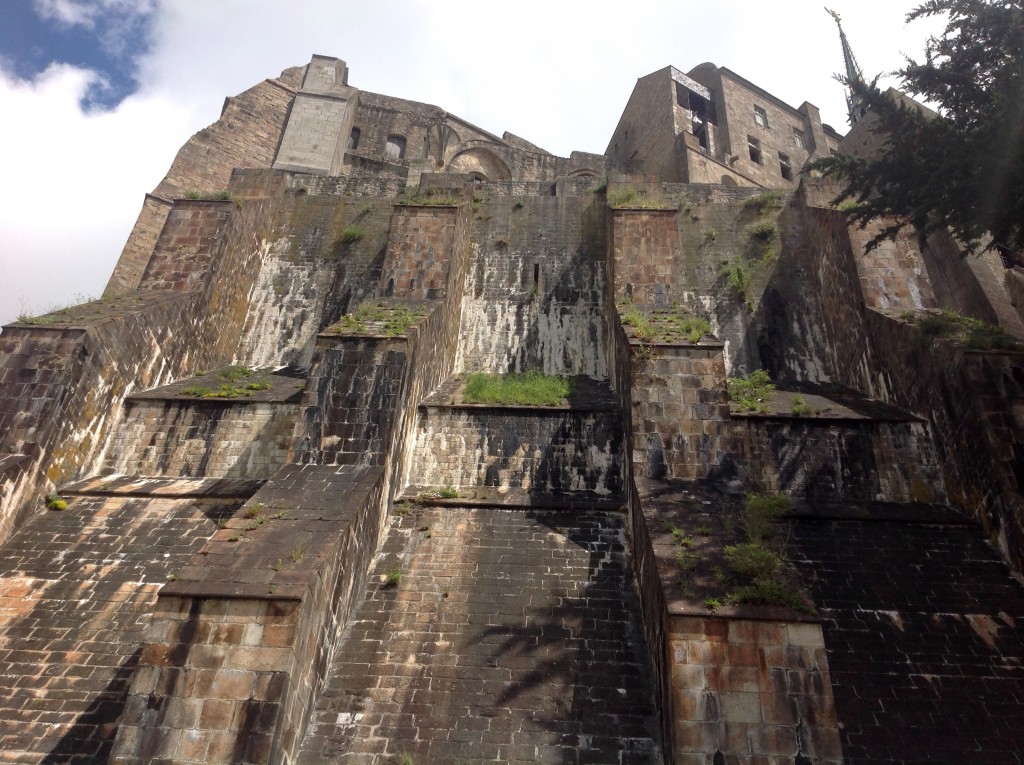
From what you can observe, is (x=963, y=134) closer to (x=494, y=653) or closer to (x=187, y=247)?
(x=494, y=653)

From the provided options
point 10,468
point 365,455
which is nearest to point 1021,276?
point 365,455

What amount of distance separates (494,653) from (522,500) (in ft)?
8.85

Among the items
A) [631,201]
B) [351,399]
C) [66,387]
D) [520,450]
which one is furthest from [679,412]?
[66,387]

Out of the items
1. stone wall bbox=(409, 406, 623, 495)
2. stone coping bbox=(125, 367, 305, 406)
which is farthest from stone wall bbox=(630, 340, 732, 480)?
stone coping bbox=(125, 367, 305, 406)

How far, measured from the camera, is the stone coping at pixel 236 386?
10.7 metres

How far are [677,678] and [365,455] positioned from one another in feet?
16.0

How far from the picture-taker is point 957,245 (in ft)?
49.9

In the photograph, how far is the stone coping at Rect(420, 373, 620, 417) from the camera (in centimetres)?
1066

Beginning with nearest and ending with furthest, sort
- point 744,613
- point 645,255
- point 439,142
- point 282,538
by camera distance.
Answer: point 744,613, point 282,538, point 645,255, point 439,142

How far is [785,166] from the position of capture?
91.4 feet

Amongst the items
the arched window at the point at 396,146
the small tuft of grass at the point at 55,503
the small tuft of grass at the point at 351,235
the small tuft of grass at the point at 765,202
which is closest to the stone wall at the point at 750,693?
the small tuft of grass at the point at 55,503

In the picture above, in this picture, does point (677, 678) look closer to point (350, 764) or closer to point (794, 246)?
point (350, 764)

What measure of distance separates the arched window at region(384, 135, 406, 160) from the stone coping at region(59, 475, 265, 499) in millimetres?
19347

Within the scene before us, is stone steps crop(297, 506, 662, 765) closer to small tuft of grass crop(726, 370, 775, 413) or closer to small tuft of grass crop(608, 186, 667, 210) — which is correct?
small tuft of grass crop(726, 370, 775, 413)
